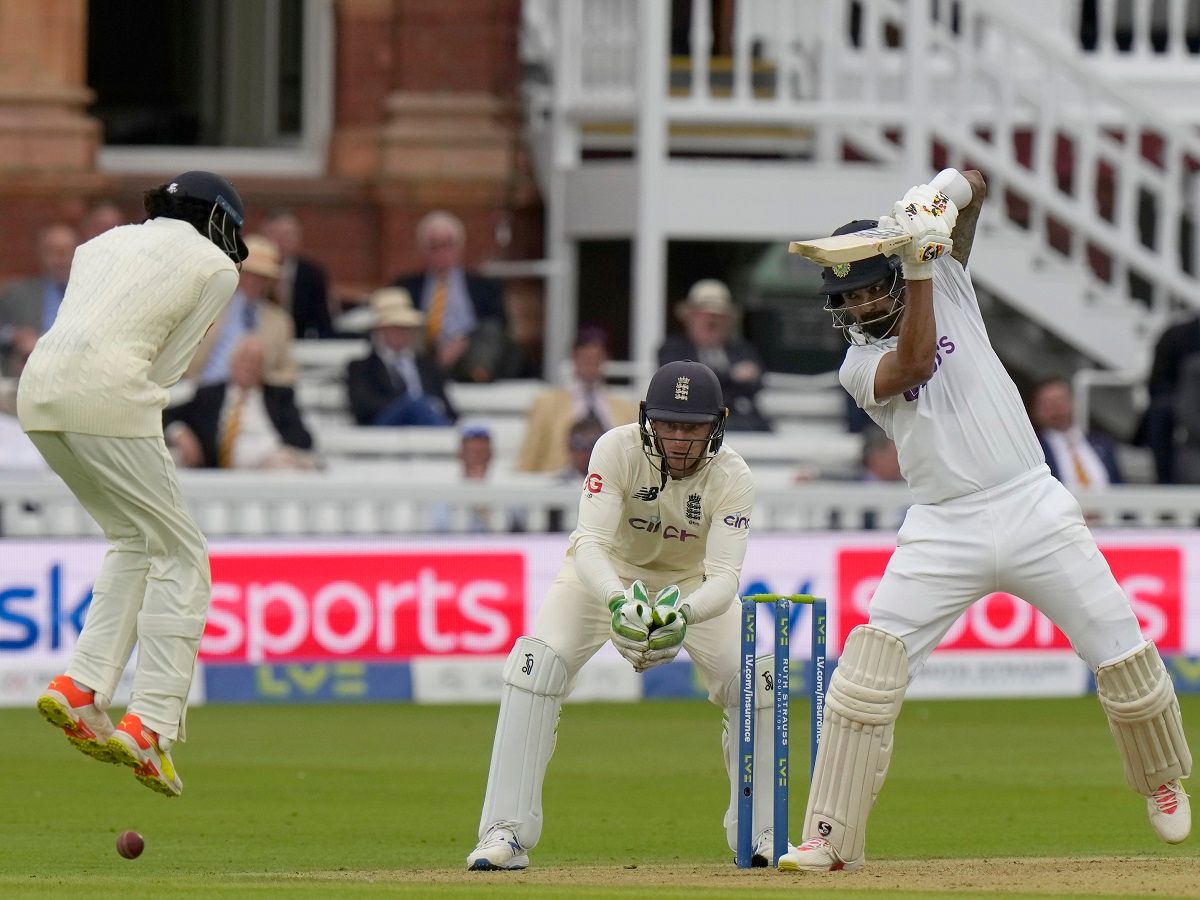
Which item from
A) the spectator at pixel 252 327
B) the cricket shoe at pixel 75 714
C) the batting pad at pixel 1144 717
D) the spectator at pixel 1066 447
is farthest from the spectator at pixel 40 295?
the batting pad at pixel 1144 717

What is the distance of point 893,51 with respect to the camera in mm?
17062

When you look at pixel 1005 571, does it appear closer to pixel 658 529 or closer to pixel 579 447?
pixel 658 529

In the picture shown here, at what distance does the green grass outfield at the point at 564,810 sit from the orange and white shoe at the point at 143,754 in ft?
0.79

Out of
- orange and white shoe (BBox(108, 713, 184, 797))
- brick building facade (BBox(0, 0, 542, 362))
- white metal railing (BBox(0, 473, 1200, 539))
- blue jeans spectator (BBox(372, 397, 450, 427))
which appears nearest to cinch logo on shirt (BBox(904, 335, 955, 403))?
orange and white shoe (BBox(108, 713, 184, 797))

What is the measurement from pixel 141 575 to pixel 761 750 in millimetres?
1909

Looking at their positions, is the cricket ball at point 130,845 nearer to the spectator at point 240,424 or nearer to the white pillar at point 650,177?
the spectator at point 240,424

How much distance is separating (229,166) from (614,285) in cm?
261

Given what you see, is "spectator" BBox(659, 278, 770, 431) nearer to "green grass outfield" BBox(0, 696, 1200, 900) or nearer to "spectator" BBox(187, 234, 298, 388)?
"spectator" BBox(187, 234, 298, 388)

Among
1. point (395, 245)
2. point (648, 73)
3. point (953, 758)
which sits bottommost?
point (953, 758)

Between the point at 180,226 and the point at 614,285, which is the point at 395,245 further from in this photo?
the point at 180,226

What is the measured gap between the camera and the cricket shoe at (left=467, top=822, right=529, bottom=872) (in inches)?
291

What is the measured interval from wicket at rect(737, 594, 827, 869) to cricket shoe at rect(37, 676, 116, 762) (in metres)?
1.78

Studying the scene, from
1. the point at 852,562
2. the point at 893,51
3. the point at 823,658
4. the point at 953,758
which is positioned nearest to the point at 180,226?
the point at 823,658

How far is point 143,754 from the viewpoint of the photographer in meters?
7.52
